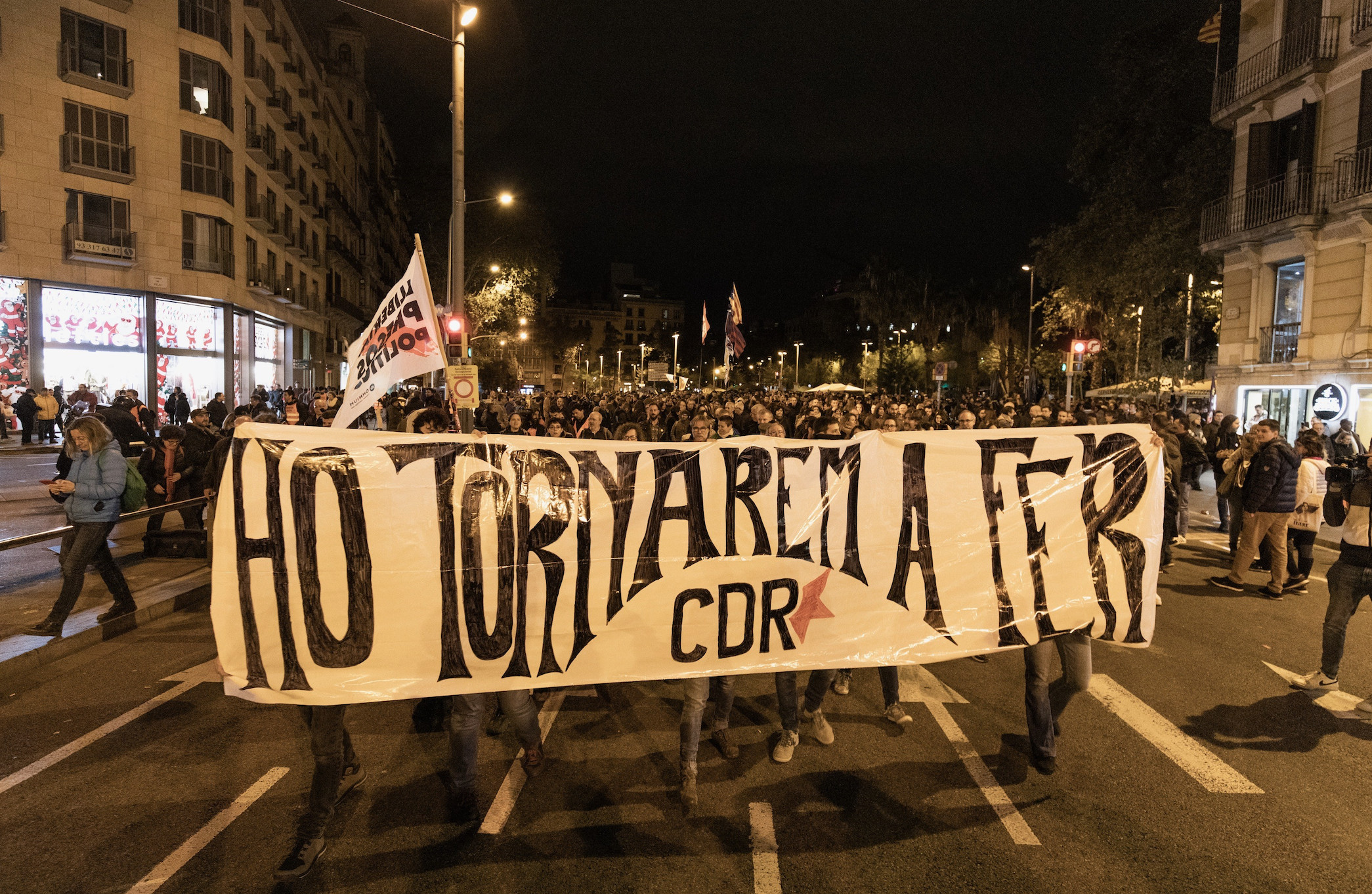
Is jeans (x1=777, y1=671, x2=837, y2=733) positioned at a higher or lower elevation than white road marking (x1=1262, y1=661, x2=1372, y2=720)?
higher

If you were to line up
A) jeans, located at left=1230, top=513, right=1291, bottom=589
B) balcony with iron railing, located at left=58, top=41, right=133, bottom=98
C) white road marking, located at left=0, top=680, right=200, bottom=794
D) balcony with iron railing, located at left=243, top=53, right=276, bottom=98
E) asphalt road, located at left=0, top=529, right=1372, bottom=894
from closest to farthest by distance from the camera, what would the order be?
asphalt road, located at left=0, top=529, right=1372, bottom=894
white road marking, located at left=0, top=680, right=200, bottom=794
jeans, located at left=1230, top=513, right=1291, bottom=589
balcony with iron railing, located at left=58, top=41, right=133, bottom=98
balcony with iron railing, located at left=243, top=53, right=276, bottom=98

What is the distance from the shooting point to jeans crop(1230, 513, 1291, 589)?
8297 mm

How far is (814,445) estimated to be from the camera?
446cm

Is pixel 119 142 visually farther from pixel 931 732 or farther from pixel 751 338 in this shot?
pixel 751 338

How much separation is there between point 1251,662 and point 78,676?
8.76 m

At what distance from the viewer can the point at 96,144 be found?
85.5ft

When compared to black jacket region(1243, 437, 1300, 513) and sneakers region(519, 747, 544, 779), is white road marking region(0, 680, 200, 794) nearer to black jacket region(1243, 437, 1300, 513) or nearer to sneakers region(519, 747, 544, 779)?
sneakers region(519, 747, 544, 779)

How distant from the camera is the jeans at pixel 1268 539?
27.2 ft

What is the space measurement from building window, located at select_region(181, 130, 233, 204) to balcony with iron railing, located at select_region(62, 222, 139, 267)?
2941mm

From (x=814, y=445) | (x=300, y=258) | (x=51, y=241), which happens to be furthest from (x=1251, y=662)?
(x=300, y=258)

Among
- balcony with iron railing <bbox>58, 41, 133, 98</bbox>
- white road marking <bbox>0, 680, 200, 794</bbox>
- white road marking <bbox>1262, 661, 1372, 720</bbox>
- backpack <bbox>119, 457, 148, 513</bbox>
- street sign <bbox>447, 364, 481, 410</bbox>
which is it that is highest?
balcony with iron railing <bbox>58, 41, 133, 98</bbox>

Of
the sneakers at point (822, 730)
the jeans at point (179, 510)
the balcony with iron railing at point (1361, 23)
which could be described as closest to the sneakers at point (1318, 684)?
the sneakers at point (822, 730)

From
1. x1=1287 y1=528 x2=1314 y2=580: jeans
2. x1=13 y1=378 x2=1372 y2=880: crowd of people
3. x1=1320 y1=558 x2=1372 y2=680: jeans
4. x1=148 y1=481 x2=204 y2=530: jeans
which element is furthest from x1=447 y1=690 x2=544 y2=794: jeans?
x1=1287 y1=528 x2=1314 y2=580: jeans

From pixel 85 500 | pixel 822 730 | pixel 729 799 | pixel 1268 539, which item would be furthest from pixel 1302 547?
pixel 85 500
